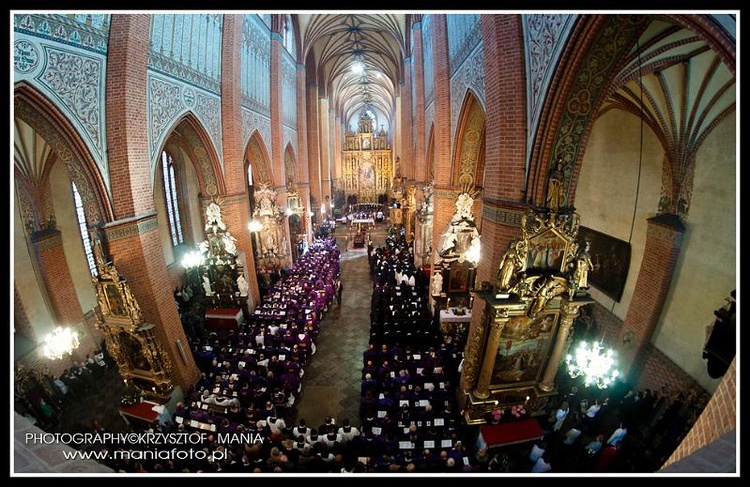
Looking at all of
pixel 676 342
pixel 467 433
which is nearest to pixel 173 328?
pixel 467 433

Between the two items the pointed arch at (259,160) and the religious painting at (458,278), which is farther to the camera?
the pointed arch at (259,160)

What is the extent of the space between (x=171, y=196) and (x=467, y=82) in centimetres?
1385

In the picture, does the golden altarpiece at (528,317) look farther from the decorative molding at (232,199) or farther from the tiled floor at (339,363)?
the decorative molding at (232,199)

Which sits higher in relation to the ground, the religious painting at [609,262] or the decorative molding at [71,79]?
the decorative molding at [71,79]

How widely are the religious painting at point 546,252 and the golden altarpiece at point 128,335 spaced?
27.4ft

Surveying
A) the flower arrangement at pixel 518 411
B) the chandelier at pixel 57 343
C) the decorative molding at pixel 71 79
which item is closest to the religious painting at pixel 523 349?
the flower arrangement at pixel 518 411

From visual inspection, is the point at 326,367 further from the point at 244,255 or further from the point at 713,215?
the point at 713,215

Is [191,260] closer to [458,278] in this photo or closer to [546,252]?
[458,278]

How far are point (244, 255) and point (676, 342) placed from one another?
Answer: 13.5 metres

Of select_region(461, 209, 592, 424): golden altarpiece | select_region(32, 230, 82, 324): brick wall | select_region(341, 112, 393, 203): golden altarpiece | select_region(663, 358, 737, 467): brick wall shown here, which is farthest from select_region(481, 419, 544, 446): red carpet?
select_region(341, 112, 393, 203): golden altarpiece

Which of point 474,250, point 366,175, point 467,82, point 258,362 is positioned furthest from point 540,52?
point 366,175

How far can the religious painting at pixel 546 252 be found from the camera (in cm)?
595
